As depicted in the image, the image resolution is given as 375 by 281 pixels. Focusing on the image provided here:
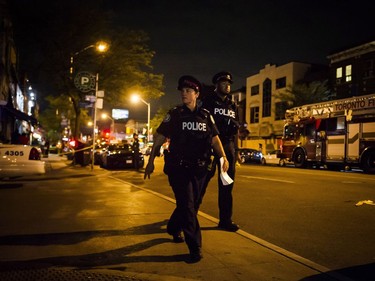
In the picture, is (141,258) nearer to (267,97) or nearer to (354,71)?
(354,71)

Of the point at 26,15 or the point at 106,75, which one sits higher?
the point at 26,15

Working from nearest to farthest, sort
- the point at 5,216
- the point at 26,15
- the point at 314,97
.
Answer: the point at 5,216 < the point at 26,15 < the point at 314,97

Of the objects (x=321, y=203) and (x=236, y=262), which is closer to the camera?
(x=236, y=262)

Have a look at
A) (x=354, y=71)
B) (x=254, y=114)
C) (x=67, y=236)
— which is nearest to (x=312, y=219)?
(x=67, y=236)

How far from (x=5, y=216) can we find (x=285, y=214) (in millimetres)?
4766

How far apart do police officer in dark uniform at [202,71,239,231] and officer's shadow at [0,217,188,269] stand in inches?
36.9

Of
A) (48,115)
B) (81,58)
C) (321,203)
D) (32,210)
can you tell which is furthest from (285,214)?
(48,115)

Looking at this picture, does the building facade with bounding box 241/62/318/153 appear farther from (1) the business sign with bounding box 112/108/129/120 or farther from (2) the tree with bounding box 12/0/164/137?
(1) the business sign with bounding box 112/108/129/120

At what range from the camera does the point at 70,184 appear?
12289 millimetres

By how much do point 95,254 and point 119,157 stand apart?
1607 centimetres

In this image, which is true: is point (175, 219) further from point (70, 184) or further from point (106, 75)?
point (106, 75)

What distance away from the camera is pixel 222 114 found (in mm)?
5711

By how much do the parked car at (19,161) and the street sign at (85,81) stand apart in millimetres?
11341

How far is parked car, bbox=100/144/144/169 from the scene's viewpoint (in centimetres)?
2047
